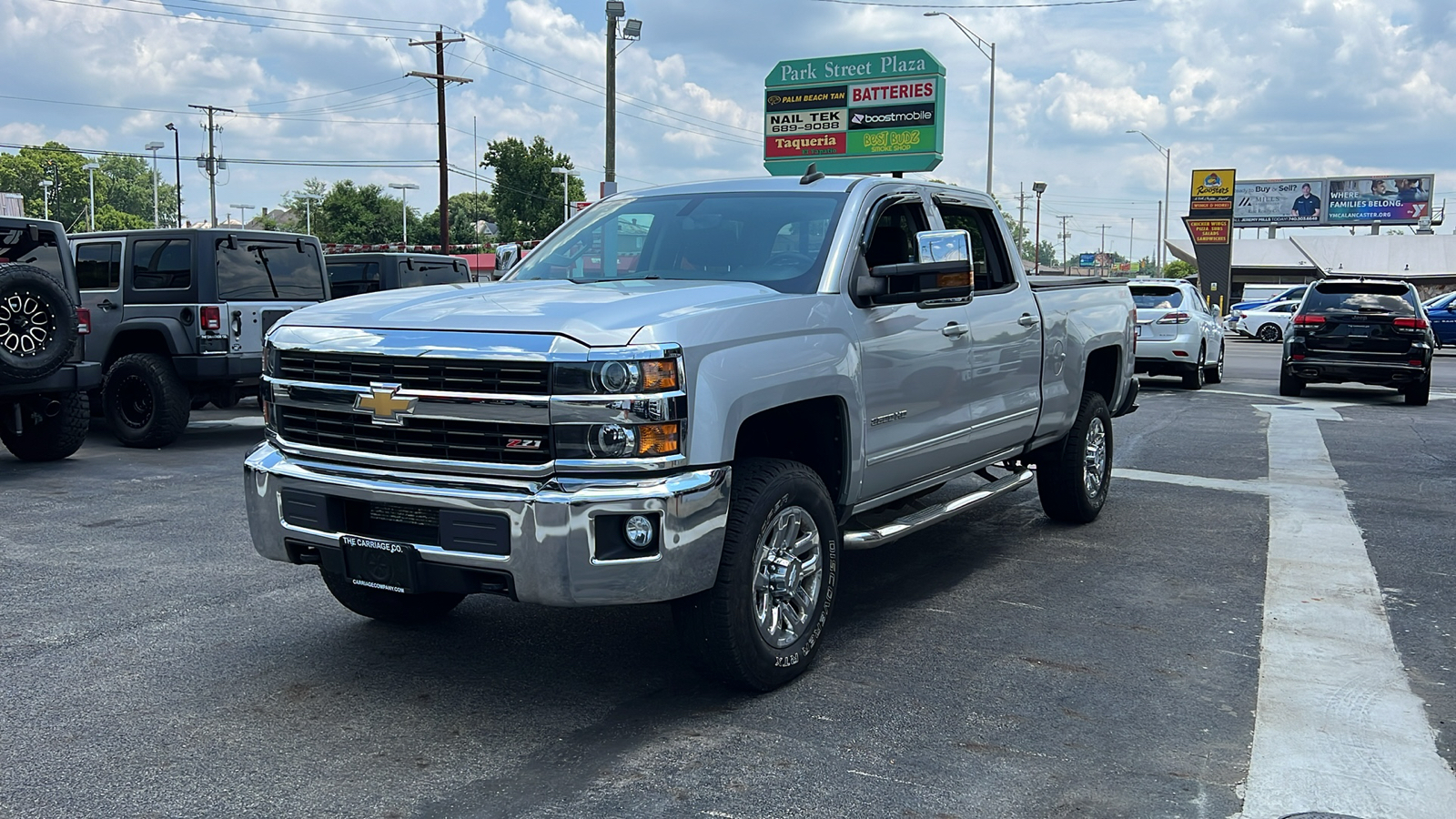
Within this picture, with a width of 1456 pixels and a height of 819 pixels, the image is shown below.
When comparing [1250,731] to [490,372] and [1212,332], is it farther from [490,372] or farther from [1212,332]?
[1212,332]

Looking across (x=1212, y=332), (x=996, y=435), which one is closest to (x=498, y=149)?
(x=1212, y=332)

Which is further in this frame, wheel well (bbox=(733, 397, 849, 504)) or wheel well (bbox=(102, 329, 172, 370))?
wheel well (bbox=(102, 329, 172, 370))

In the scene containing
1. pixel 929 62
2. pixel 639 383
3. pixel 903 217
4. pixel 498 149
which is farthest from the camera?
pixel 498 149

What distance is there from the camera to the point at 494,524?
4027mm

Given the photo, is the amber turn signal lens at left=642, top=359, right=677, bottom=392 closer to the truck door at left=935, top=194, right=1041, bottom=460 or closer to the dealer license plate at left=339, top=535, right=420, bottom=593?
the dealer license plate at left=339, top=535, right=420, bottom=593

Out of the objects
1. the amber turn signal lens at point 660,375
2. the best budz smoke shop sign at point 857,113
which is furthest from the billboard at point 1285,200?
the amber turn signal lens at point 660,375

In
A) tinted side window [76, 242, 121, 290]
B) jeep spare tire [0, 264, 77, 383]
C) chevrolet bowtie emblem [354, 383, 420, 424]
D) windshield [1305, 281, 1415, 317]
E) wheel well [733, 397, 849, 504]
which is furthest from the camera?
windshield [1305, 281, 1415, 317]

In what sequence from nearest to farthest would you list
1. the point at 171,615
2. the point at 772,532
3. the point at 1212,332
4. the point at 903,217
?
the point at 772,532
the point at 171,615
the point at 903,217
the point at 1212,332

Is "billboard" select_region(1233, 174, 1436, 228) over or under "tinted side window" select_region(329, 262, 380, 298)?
over

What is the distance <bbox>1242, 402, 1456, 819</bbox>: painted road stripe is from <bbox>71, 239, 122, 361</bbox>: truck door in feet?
33.3

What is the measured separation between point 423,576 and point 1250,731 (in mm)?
2834

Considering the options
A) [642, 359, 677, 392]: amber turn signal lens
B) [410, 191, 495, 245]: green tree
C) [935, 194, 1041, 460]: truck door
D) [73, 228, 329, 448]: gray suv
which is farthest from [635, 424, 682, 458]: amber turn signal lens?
[410, 191, 495, 245]: green tree

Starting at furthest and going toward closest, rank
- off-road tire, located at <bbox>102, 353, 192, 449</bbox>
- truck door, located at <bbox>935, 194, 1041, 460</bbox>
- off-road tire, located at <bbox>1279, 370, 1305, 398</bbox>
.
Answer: off-road tire, located at <bbox>1279, 370, 1305, 398</bbox>, off-road tire, located at <bbox>102, 353, 192, 449</bbox>, truck door, located at <bbox>935, 194, 1041, 460</bbox>

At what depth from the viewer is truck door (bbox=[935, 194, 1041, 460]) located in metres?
6.17
